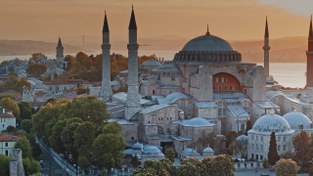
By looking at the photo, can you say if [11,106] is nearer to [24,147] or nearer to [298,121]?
[24,147]

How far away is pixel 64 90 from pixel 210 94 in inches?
861

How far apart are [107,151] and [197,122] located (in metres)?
5.83

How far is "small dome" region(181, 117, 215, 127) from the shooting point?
31672 millimetres

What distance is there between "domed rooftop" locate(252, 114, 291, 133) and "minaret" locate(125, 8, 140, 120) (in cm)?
562

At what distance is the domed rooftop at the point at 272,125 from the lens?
30609mm

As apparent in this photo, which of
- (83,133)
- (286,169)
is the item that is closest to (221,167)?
(286,169)

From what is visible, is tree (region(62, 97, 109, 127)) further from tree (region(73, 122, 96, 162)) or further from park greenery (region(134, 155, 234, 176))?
park greenery (region(134, 155, 234, 176))

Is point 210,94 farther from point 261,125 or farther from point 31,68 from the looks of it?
point 31,68

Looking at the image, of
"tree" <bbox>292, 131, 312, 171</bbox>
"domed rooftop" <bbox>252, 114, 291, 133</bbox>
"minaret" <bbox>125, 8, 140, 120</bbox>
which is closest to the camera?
"tree" <bbox>292, 131, 312, 171</bbox>

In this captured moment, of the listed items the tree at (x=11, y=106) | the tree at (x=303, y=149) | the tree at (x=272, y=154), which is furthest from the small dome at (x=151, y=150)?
the tree at (x=11, y=106)

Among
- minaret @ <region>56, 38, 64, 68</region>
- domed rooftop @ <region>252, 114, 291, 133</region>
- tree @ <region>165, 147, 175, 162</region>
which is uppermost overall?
minaret @ <region>56, 38, 64, 68</region>

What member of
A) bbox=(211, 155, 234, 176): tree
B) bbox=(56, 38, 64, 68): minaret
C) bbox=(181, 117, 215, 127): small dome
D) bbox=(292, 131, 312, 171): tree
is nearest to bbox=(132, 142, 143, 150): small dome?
bbox=(181, 117, 215, 127): small dome

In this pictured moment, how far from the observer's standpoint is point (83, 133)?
1126 inches

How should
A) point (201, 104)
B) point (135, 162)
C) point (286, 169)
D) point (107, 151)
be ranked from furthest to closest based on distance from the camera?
point (201, 104) < point (135, 162) < point (107, 151) < point (286, 169)
